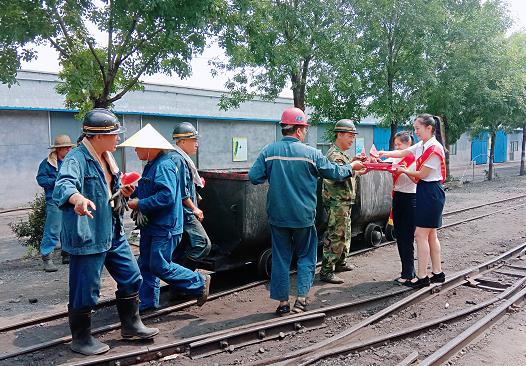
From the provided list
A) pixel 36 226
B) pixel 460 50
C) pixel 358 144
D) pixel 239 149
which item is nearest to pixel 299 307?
pixel 36 226

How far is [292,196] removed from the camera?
535 cm

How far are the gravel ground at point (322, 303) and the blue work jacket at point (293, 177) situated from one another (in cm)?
114

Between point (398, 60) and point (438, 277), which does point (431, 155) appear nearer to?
point (438, 277)

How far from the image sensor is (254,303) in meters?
5.98

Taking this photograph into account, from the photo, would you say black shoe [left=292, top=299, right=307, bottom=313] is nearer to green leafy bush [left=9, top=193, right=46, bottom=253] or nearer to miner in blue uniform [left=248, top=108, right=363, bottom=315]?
miner in blue uniform [left=248, top=108, right=363, bottom=315]

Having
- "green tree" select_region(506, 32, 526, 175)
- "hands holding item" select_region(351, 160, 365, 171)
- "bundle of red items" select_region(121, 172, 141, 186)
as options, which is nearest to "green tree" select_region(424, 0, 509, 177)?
"green tree" select_region(506, 32, 526, 175)

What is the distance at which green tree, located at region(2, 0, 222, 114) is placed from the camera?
7.68 metres

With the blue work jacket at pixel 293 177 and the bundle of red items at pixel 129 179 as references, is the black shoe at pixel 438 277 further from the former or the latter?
the bundle of red items at pixel 129 179

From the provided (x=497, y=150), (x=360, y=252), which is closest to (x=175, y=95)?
(x=360, y=252)

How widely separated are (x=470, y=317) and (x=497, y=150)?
159 feet

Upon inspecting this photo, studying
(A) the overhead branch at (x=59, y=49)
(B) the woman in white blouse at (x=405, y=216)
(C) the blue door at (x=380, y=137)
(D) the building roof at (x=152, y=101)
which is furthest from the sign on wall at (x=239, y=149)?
(B) the woman in white blouse at (x=405, y=216)

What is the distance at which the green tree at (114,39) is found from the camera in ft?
25.2

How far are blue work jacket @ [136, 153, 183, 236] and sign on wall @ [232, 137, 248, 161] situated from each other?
2043 cm

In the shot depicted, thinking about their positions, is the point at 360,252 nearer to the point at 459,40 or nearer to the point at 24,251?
the point at 24,251
